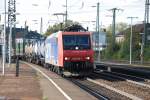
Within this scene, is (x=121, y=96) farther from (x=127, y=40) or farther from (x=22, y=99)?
(x=127, y=40)

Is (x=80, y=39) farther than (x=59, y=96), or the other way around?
(x=80, y=39)

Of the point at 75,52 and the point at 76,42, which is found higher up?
the point at 76,42

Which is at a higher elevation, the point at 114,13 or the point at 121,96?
the point at 114,13

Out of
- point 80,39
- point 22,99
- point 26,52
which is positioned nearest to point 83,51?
point 80,39

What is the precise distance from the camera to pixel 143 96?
909 inches

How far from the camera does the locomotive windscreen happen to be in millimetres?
35281

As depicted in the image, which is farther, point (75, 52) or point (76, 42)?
point (76, 42)

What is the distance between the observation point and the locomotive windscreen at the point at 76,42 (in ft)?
116

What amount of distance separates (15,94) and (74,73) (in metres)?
13.4

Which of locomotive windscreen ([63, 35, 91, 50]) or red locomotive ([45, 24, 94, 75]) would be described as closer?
red locomotive ([45, 24, 94, 75])

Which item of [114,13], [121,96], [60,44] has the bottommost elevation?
[121,96]

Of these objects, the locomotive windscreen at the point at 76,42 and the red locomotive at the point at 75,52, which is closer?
the red locomotive at the point at 75,52

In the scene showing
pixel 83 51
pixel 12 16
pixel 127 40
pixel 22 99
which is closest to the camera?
pixel 22 99

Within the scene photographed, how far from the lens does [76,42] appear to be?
3541 cm
